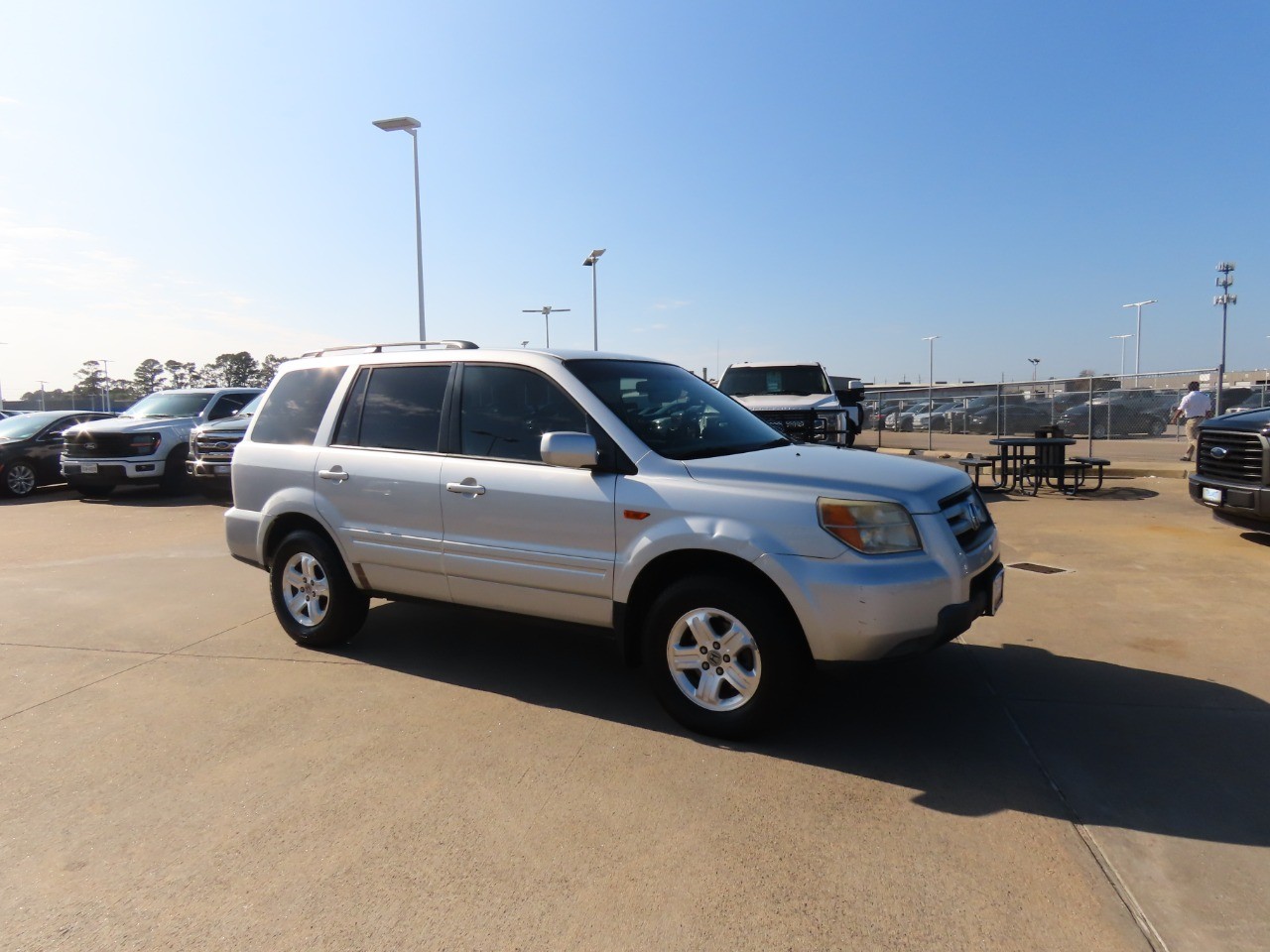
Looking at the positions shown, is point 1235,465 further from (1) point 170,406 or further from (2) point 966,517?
(1) point 170,406

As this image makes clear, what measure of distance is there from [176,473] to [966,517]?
13771mm

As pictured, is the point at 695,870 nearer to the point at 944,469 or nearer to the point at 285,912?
the point at 285,912

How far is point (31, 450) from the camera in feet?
48.9

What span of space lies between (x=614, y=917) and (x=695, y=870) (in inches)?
14.6

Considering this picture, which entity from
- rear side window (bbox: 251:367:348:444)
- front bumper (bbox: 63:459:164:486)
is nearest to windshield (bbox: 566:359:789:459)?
rear side window (bbox: 251:367:348:444)

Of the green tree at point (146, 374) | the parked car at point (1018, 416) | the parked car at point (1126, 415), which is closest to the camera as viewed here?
the parked car at point (1126, 415)

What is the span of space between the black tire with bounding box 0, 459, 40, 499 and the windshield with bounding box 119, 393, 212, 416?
183 cm

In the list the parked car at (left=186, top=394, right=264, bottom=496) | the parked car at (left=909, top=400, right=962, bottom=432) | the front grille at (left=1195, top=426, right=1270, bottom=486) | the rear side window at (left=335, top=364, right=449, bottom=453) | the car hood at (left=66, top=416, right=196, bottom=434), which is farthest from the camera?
the parked car at (left=909, top=400, right=962, bottom=432)

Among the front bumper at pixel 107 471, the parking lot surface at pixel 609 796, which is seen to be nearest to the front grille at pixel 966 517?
the parking lot surface at pixel 609 796

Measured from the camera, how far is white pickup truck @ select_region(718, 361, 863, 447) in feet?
38.4

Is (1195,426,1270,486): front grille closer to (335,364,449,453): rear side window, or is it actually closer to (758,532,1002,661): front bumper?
(758,532,1002,661): front bumper

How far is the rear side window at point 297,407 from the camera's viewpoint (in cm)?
539

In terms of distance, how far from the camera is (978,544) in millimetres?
4008

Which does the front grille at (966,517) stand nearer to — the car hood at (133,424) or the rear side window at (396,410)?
the rear side window at (396,410)
